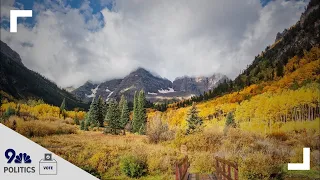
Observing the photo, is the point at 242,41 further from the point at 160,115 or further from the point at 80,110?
the point at 80,110

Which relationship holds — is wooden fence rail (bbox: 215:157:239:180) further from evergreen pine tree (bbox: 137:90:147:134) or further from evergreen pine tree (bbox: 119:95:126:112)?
evergreen pine tree (bbox: 119:95:126:112)

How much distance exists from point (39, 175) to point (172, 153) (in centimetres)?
340

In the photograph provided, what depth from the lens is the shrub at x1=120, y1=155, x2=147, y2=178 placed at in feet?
29.4

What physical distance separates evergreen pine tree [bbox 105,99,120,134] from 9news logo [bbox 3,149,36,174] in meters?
2.20

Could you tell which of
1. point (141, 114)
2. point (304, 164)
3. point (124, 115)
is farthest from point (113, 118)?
point (304, 164)

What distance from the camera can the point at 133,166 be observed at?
355 inches

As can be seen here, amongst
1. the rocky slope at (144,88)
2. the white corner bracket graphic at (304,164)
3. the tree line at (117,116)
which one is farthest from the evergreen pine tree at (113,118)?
→ the white corner bracket graphic at (304,164)

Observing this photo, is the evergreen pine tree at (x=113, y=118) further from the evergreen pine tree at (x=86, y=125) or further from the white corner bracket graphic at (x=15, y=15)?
the white corner bracket graphic at (x=15, y=15)

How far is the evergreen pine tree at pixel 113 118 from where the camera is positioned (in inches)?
387

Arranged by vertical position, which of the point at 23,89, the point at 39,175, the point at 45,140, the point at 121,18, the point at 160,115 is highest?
the point at 121,18

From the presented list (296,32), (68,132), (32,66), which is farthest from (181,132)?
(32,66)

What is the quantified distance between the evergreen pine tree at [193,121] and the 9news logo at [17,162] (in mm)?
4110

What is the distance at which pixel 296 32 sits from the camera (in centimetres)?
895

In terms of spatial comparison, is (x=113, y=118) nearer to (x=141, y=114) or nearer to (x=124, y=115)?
(x=124, y=115)
